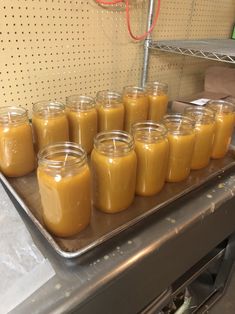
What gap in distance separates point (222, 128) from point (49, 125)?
531mm

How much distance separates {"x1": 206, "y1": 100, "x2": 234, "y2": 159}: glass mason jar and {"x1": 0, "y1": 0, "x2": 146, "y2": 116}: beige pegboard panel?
18.2 inches

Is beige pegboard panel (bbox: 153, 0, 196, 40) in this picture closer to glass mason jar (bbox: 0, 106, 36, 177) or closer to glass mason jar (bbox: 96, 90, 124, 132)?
glass mason jar (bbox: 96, 90, 124, 132)

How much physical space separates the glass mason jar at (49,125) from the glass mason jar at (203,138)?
381 millimetres

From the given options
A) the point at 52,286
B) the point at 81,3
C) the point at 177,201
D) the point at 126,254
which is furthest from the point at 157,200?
the point at 81,3

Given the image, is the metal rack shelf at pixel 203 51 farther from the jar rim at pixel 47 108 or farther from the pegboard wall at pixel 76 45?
the jar rim at pixel 47 108

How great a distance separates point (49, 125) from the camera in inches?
29.1

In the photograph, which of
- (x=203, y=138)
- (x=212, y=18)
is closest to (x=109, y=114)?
(x=203, y=138)

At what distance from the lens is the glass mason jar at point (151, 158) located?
642mm

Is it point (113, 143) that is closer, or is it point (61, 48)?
point (113, 143)

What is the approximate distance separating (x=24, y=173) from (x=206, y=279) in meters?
0.96

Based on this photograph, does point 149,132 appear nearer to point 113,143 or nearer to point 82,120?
point 113,143

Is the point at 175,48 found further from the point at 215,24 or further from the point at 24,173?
the point at 24,173

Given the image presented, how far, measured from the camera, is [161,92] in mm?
988

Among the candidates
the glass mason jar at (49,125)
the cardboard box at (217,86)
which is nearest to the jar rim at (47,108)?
the glass mason jar at (49,125)
